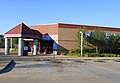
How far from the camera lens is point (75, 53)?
151ft

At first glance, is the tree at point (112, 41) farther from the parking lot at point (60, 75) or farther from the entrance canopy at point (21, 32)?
the parking lot at point (60, 75)

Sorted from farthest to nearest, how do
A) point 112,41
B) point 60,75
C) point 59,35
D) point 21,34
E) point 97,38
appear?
point 112,41 < point 59,35 < point 97,38 < point 21,34 < point 60,75

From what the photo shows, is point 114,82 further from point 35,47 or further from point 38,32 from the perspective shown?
point 38,32

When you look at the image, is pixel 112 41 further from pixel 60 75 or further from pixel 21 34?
pixel 60 75

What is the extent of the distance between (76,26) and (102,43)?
18.3 ft

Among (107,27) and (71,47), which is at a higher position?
(107,27)

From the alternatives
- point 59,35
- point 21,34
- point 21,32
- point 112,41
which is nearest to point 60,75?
point 21,34

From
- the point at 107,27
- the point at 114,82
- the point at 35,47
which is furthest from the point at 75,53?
the point at 114,82

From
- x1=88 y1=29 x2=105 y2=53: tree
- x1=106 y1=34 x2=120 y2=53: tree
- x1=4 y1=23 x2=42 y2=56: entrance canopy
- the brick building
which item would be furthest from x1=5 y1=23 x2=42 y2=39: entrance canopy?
x1=106 y1=34 x2=120 y2=53: tree

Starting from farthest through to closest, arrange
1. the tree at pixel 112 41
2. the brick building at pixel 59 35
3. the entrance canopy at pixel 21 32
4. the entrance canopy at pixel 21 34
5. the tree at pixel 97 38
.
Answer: the tree at pixel 112 41 → the brick building at pixel 59 35 → the tree at pixel 97 38 → the entrance canopy at pixel 21 32 → the entrance canopy at pixel 21 34

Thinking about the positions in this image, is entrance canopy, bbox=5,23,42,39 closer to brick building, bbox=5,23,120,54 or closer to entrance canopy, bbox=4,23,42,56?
entrance canopy, bbox=4,23,42,56

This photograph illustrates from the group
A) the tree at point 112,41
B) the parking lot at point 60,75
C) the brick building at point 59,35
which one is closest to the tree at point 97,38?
the tree at point 112,41

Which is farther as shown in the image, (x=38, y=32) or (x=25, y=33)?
(x=38, y=32)

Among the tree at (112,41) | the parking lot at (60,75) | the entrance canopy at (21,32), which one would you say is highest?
the entrance canopy at (21,32)
